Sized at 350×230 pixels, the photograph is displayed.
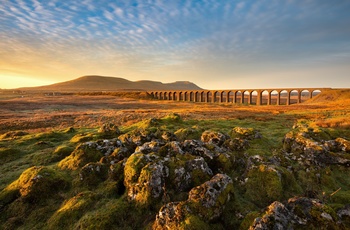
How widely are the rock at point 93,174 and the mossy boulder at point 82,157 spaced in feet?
5.01

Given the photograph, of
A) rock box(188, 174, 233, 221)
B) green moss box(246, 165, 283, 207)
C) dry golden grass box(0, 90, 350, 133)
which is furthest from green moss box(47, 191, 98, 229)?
dry golden grass box(0, 90, 350, 133)

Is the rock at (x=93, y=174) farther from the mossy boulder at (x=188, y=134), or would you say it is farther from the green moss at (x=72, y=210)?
the mossy boulder at (x=188, y=134)

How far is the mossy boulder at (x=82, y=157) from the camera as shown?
12148 millimetres

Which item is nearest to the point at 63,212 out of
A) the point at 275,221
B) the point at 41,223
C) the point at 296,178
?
the point at 41,223

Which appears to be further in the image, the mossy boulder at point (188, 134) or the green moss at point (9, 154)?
the mossy boulder at point (188, 134)

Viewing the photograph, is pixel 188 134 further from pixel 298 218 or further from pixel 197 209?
pixel 298 218

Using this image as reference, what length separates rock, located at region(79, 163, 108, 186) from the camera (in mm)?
10424

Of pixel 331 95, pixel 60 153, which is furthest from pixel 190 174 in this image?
pixel 331 95

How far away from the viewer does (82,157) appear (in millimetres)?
12430

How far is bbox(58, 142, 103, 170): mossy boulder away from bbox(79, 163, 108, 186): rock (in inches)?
60.2

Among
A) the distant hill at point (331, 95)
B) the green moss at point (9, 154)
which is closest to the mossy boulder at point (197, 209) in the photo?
the green moss at point (9, 154)

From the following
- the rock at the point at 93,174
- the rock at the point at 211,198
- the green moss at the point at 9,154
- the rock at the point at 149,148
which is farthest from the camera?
the green moss at the point at 9,154

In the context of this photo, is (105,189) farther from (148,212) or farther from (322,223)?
(322,223)

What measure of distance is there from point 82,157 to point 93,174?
87.4 inches
